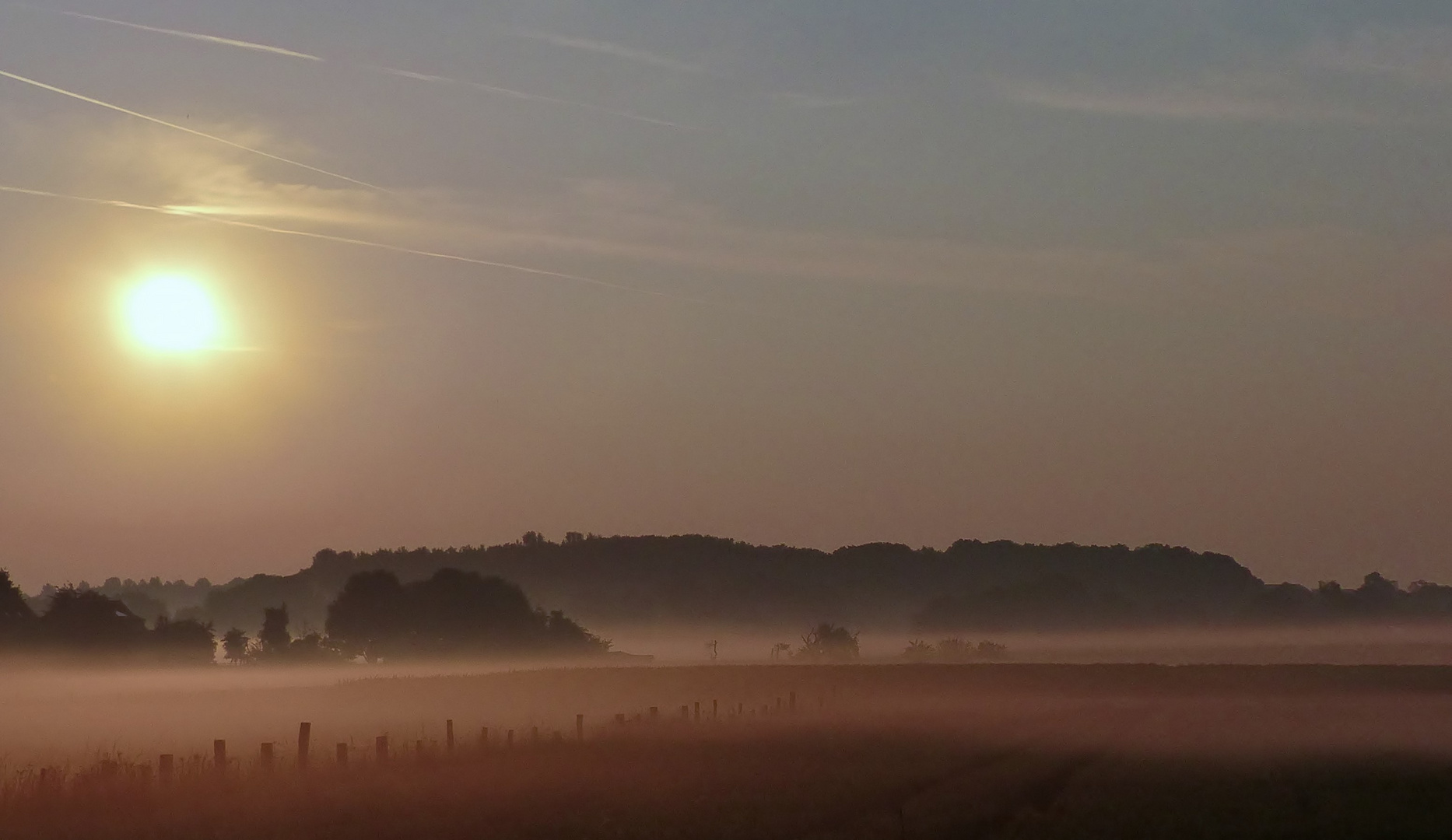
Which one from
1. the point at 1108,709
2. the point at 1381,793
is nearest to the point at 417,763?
the point at 1381,793

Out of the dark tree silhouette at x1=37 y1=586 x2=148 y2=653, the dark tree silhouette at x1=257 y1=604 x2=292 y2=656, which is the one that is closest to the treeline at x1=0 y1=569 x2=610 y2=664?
the dark tree silhouette at x1=257 y1=604 x2=292 y2=656

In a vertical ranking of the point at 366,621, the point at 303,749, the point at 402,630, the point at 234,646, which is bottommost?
the point at 303,749

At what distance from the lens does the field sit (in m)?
23.5

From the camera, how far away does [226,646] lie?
125500mm

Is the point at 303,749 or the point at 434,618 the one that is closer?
the point at 303,749

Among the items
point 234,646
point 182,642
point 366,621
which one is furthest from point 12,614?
point 366,621

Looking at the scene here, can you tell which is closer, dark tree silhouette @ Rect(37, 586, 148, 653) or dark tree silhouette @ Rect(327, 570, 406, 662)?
dark tree silhouette @ Rect(37, 586, 148, 653)

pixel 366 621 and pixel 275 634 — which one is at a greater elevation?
pixel 366 621

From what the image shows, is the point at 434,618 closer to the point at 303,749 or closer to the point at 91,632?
the point at 91,632

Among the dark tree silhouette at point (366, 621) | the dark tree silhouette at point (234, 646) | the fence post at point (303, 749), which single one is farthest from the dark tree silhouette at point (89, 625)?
the fence post at point (303, 749)

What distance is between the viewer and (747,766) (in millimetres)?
32094

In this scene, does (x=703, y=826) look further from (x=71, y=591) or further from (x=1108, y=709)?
(x=71, y=591)

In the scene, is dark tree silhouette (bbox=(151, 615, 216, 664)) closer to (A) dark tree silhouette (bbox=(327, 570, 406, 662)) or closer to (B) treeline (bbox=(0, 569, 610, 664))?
(B) treeline (bbox=(0, 569, 610, 664))

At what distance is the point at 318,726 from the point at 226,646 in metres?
81.3
